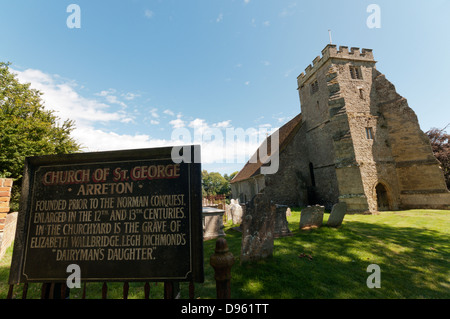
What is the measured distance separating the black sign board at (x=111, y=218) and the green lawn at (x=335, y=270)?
189cm

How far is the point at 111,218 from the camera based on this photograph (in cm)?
219

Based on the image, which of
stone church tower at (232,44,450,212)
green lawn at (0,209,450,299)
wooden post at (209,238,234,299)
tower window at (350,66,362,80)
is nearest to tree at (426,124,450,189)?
stone church tower at (232,44,450,212)

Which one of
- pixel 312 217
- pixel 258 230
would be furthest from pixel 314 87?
pixel 258 230

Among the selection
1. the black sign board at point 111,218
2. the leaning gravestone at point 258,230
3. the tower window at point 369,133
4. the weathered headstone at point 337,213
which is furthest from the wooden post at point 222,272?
the tower window at point 369,133

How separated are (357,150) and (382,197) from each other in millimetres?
4384

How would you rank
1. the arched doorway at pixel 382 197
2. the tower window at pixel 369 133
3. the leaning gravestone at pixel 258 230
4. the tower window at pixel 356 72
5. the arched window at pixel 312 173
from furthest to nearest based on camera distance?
the arched window at pixel 312 173 → the tower window at pixel 356 72 → the tower window at pixel 369 133 → the arched doorway at pixel 382 197 → the leaning gravestone at pixel 258 230

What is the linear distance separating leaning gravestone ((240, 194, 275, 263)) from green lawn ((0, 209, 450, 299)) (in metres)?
0.25

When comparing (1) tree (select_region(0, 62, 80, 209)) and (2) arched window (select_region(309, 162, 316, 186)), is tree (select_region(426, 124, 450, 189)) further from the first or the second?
(1) tree (select_region(0, 62, 80, 209))

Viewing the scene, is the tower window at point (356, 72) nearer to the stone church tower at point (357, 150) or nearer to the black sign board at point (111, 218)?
the stone church tower at point (357, 150)

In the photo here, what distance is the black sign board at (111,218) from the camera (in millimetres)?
2061

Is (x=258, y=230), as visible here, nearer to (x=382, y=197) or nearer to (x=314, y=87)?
(x=382, y=197)

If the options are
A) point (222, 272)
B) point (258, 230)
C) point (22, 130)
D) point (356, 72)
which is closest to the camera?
point (222, 272)
